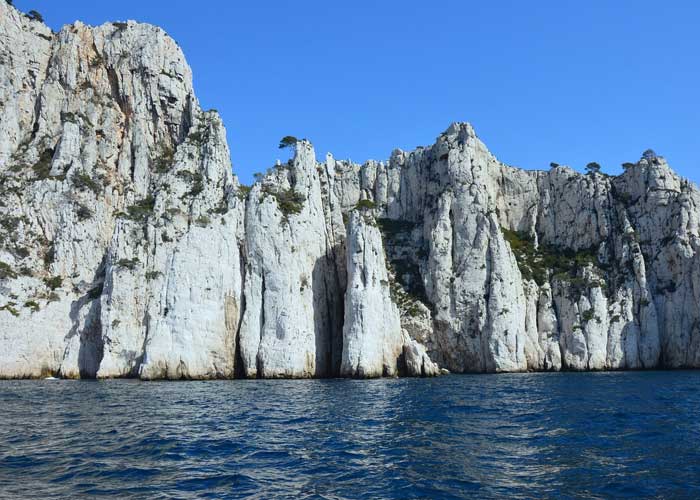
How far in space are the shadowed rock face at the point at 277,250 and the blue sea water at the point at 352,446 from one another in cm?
2575

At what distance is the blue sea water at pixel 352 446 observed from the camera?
17328mm

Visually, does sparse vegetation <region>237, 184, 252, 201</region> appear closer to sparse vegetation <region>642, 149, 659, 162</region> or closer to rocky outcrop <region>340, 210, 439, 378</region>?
rocky outcrop <region>340, 210, 439, 378</region>

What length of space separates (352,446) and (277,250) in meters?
47.4

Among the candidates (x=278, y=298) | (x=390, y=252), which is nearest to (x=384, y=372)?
(x=278, y=298)

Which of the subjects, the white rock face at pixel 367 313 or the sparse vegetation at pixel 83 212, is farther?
the sparse vegetation at pixel 83 212

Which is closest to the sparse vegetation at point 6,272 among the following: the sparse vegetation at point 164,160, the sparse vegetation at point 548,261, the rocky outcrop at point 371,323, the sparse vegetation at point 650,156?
the sparse vegetation at point 164,160

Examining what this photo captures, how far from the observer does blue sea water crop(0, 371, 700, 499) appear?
1733 cm

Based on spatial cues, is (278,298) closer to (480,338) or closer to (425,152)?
(480,338)

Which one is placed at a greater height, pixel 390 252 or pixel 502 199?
pixel 502 199

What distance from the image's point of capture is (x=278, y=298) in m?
66.9

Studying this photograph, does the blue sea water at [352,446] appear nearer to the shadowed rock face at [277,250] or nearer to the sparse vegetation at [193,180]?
the shadowed rock face at [277,250]

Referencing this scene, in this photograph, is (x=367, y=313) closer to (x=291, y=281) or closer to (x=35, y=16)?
(x=291, y=281)

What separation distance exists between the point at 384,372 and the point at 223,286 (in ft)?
67.4

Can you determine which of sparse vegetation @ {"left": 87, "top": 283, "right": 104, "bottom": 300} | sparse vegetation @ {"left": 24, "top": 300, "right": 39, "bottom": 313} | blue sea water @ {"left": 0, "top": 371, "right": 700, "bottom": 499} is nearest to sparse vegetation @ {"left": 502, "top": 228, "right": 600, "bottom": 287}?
blue sea water @ {"left": 0, "top": 371, "right": 700, "bottom": 499}
